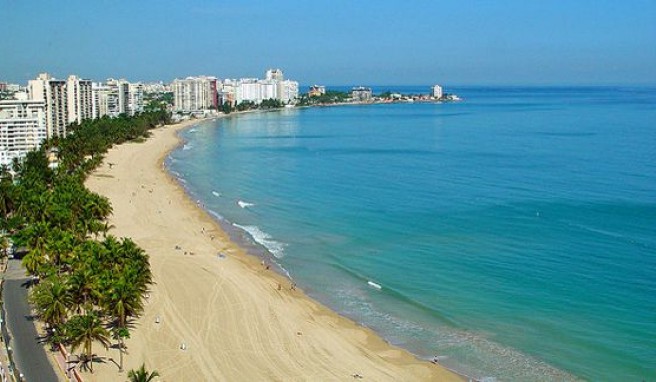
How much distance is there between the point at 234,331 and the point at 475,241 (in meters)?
20.3

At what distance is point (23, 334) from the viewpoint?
2639cm

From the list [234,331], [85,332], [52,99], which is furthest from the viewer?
[52,99]

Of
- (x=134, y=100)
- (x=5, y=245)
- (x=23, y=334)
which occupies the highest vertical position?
(x=134, y=100)

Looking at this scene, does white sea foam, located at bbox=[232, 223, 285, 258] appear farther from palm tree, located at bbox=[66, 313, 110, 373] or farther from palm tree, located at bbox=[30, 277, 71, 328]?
palm tree, located at bbox=[66, 313, 110, 373]

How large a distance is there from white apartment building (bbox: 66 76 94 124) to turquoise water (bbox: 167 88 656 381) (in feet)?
104

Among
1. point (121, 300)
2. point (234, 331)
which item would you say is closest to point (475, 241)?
point (234, 331)

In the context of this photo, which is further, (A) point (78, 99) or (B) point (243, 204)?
(A) point (78, 99)

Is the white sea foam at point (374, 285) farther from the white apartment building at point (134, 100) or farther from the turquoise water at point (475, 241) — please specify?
the white apartment building at point (134, 100)

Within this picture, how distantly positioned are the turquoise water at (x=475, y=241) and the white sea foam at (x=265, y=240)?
216 millimetres

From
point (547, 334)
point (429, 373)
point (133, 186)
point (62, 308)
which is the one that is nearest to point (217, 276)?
point (62, 308)

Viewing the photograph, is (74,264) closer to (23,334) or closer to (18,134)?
(23,334)

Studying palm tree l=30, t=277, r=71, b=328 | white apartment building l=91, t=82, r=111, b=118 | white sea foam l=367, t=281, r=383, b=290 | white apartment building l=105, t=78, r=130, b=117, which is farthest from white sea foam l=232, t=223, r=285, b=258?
white apartment building l=105, t=78, r=130, b=117

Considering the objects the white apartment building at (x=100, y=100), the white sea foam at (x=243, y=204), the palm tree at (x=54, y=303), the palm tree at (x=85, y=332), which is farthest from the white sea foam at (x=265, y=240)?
the white apartment building at (x=100, y=100)

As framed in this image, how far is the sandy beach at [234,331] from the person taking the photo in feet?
84.4
